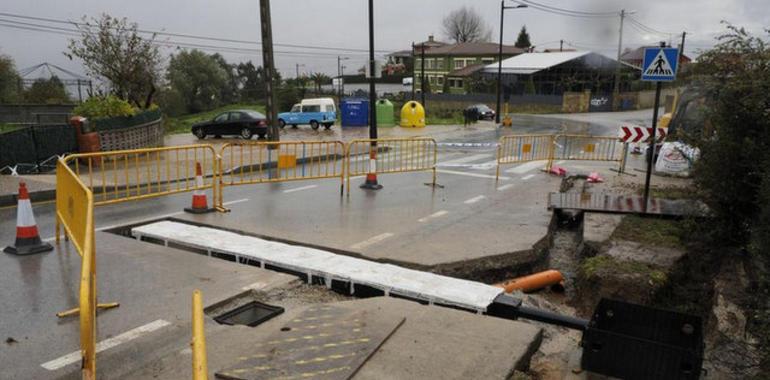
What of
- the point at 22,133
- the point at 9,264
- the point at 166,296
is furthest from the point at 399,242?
the point at 22,133

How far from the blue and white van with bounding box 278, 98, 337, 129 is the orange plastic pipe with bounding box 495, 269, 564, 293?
84.4 feet

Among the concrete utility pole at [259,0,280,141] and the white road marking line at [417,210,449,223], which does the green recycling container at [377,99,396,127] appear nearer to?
the concrete utility pole at [259,0,280,141]

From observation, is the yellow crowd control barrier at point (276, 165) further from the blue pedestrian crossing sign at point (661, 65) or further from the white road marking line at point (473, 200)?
the blue pedestrian crossing sign at point (661, 65)

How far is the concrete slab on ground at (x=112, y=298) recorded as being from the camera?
13.6ft

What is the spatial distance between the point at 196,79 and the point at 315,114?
3043cm

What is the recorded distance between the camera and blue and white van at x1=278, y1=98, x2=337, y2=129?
104ft

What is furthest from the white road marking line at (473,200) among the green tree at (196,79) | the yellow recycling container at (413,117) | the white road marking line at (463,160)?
the green tree at (196,79)

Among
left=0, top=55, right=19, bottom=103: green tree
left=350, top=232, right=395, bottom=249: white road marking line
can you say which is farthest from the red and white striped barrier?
left=0, top=55, right=19, bottom=103: green tree

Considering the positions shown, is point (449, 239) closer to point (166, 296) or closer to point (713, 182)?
point (713, 182)

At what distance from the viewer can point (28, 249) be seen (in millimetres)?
6602

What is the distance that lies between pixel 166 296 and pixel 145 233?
2.48 metres

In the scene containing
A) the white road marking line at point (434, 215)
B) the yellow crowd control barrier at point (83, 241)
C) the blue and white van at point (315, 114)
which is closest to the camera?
the yellow crowd control barrier at point (83, 241)

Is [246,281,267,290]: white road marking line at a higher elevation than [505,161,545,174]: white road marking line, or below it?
higher

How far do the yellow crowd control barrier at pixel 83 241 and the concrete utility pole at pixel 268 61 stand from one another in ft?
38.3
